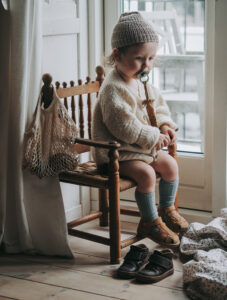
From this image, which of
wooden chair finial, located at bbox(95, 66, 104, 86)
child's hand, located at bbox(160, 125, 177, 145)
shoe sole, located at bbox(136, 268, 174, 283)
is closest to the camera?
shoe sole, located at bbox(136, 268, 174, 283)

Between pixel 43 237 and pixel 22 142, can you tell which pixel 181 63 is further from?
pixel 43 237

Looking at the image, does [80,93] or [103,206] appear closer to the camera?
Answer: [80,93]

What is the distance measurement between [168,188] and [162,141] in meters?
0.25

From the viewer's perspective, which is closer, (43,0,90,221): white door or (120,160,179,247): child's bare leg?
(120,160,179,247): child's bare leg

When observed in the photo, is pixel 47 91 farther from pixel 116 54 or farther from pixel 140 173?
pixel 140 173

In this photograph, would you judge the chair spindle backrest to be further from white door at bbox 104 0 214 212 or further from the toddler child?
white door at bbox 104 0 214 212

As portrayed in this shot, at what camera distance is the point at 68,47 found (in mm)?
2750

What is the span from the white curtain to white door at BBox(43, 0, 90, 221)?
0.24 m

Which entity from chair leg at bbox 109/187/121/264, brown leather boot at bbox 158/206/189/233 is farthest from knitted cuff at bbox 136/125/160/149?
brown leather boot at bbox 158/206/189/233

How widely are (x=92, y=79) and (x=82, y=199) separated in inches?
26.2

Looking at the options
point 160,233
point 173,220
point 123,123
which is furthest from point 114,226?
point 123,123

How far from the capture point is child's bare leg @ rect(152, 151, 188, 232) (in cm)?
252

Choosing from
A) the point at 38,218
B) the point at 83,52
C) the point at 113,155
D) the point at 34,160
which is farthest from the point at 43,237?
the point at 83,52

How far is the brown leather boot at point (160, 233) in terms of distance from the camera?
2395mm
